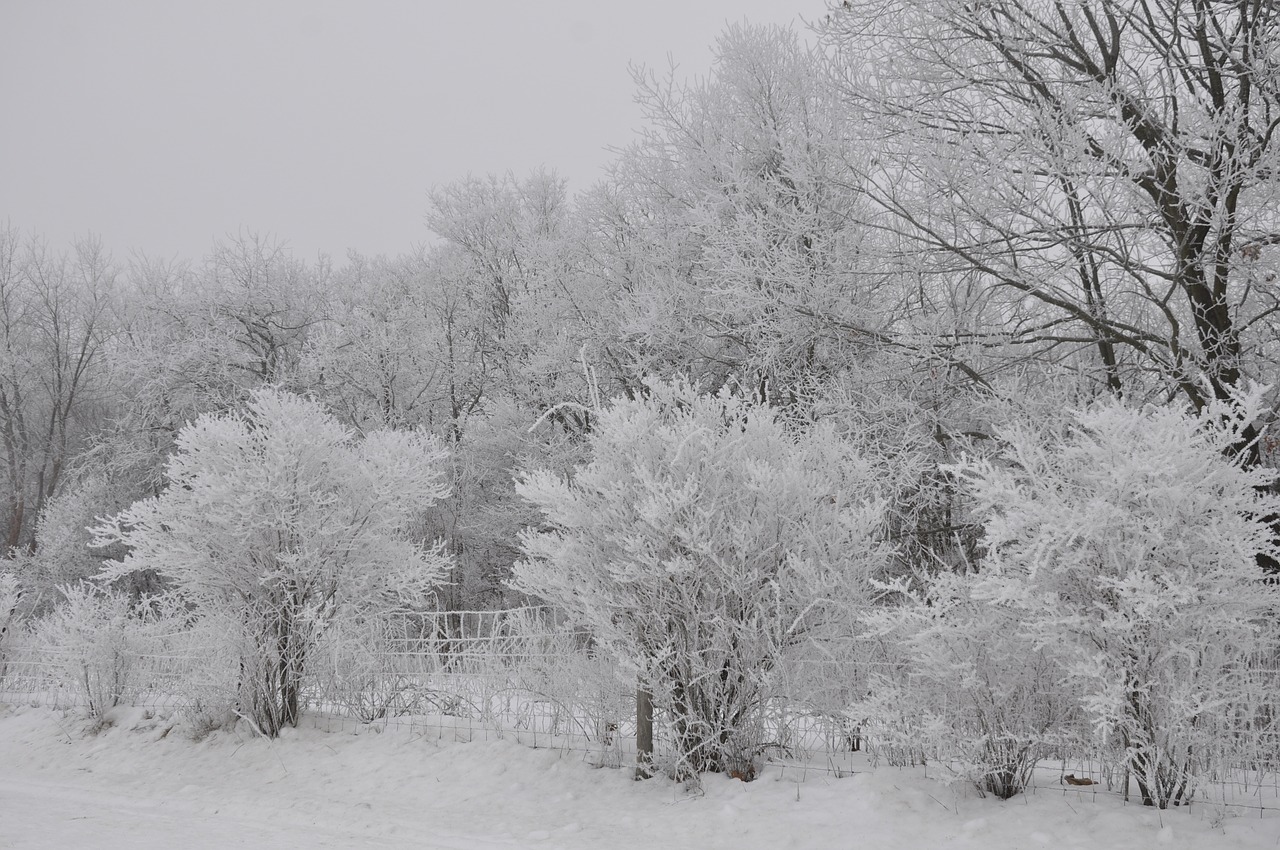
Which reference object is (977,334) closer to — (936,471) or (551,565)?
(936,471)

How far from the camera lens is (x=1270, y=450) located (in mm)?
6965

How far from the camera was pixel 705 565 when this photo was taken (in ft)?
18.6

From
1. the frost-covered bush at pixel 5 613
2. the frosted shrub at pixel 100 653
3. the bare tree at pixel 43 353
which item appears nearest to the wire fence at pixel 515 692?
the frosted shrub at pixel 100 653

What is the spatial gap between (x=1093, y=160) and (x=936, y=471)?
3.64m

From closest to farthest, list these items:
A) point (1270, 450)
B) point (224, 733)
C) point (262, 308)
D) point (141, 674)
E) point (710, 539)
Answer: point (710, 539)
point (1270, 450)
point (224, 733)
point (141, 674)
point (262, 308)

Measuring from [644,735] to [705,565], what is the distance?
1216mm

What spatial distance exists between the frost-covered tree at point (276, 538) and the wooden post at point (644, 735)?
2.73 m

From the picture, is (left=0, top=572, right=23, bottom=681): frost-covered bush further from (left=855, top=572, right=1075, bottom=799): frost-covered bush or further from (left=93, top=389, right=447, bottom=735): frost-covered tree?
(left=855, top=572, right=1075, bottom=799): frost-covered bush

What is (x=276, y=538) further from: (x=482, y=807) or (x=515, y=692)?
(x=482, y=807)

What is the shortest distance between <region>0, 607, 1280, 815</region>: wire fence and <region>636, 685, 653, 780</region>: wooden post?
0.10 m

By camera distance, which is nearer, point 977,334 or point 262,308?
point 977,334

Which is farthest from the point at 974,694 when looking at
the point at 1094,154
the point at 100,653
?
the point at 100,653

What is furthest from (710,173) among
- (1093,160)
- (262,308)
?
(262,308)

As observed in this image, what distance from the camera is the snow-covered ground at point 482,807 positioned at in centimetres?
459
